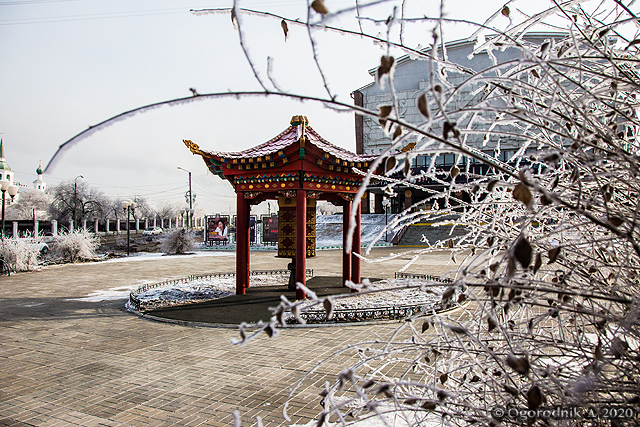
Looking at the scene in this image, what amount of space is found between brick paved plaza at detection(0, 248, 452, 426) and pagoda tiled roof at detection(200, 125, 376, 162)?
153 inches

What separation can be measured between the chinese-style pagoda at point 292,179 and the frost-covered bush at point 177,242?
17.2 metres

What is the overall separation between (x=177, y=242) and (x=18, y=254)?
10.5 meters

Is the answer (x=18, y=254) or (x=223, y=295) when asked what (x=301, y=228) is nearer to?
(x=223, y=295)

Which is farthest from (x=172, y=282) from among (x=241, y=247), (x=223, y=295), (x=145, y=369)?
(x=145, y=369)

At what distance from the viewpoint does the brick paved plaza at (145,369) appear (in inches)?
163

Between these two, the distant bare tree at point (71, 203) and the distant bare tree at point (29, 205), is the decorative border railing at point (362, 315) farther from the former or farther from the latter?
the distant bare tree at point (29, 205)

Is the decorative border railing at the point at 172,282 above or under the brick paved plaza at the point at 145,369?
above

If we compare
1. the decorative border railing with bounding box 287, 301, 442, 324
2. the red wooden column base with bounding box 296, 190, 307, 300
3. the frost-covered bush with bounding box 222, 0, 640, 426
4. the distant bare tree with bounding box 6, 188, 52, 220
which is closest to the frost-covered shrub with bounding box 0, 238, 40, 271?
the red wooden column base with bounding box 296, 190, 307, 300

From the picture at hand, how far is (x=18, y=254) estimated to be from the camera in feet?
55.2

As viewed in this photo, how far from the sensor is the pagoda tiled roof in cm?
927

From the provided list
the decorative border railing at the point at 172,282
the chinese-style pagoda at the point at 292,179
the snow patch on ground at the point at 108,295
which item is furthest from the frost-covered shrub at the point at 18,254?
the chinese-style pagoda at the point at 292,179

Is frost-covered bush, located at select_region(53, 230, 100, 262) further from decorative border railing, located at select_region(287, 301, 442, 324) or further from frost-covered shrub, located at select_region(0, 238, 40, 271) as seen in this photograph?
decorative border railing, located at select_region(287, 301, 442, 324)

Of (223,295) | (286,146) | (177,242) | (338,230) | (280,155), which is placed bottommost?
(223,295)

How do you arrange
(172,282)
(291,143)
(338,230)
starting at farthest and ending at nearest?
(338,230) → (172,282) → (291,143)
